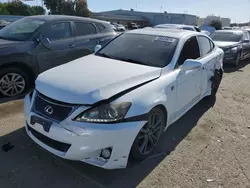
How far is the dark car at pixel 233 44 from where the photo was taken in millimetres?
9102

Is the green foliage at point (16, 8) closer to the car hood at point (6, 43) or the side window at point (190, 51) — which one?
the car hood at point (6, 43)

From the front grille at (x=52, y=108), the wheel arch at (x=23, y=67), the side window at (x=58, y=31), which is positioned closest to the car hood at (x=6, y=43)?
the wheel arch at (x=23, y=67)

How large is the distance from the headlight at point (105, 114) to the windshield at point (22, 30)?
332 cm

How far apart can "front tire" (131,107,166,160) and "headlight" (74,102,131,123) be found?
39 centimetres

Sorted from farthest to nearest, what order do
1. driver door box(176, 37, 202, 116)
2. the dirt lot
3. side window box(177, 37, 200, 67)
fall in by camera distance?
side window box(177, 37, 200, 67), driver door box(176, 37, 202, 116), the dirt lot

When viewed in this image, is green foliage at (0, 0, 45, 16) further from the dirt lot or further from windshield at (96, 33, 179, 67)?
windshield at (96, 33, 179, 67)

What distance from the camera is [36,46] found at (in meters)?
4.76

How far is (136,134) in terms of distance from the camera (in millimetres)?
2420

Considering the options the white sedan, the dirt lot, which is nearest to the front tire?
the white sedan

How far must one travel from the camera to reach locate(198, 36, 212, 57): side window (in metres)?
A: 4.22

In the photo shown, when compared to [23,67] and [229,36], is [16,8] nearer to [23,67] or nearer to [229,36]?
[229,36]

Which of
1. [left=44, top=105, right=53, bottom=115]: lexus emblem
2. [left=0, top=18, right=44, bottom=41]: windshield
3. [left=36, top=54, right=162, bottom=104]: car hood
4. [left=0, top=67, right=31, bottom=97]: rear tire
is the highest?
[left=0, top=18, right=44, bottom=41]: windshield

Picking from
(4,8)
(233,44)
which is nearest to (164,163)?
(233,44)

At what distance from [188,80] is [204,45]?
4.45 feet
